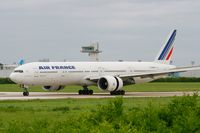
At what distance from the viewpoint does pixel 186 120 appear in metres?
14.7

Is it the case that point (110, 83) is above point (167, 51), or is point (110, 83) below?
below

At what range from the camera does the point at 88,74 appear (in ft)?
187

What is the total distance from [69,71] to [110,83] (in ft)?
13.6

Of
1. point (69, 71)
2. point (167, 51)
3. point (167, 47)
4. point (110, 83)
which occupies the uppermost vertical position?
point (167, 47)

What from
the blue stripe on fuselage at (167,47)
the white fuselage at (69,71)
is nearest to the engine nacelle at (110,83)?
the white fuselage at (69,71)

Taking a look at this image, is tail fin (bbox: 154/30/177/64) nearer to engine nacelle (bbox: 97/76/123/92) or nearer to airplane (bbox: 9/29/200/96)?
airplane (bbox: 9/29/200/96)

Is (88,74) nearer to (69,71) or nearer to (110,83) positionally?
(69,71)

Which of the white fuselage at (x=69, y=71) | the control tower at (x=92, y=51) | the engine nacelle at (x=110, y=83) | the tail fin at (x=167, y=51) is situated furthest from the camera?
the control tower at (x=92, y=51)

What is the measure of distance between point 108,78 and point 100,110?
3883 cm

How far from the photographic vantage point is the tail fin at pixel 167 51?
215ft

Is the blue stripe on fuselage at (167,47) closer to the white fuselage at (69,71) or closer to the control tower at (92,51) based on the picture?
the white fuselage at (69,71)

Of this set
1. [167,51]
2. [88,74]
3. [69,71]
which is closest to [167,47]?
[167,51]

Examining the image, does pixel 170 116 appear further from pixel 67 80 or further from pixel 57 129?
A: pixel 67 80

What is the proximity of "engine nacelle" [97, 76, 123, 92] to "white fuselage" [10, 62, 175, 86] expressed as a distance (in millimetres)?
1737
